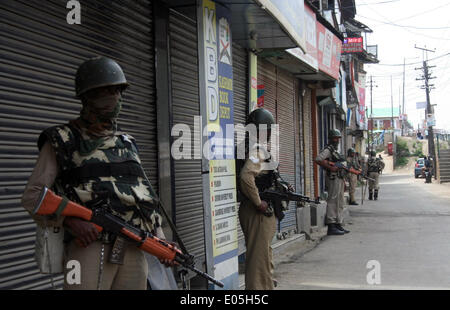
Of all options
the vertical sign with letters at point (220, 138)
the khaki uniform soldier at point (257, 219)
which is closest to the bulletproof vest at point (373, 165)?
the vertical sign with letters at point (220, 138)

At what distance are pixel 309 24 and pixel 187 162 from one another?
6.16m

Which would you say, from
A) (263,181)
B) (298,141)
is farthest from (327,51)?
(263,181)

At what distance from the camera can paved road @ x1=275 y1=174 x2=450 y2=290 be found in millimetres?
6148

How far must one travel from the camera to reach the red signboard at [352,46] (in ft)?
88.2

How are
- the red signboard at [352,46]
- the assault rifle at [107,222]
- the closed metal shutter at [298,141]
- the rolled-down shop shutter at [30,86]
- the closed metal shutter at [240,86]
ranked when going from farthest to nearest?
the red signboard at [352,46] → the closed metal shutter at [298,141] → the closed metal shutter at [240,86] → the rolled-down shop shutter at [30,86] → the assault rifle at [107,222]

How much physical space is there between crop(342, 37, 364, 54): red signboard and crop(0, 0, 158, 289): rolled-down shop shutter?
23383mm

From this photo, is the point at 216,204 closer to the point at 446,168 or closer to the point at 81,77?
the point at 81,77

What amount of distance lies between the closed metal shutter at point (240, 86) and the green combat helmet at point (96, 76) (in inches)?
206

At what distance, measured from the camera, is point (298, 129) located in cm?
1238

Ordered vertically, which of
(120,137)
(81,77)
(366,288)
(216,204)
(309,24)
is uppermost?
(309,24)

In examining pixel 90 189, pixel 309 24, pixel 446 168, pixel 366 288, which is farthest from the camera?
pixel 446 168

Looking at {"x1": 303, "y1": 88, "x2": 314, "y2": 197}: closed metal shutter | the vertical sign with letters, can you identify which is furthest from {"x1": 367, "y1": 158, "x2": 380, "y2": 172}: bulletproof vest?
the vertical sign with letters

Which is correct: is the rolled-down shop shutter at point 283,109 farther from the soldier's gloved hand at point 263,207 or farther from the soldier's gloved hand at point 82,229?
the soldier's gloved hand at point 82,229
